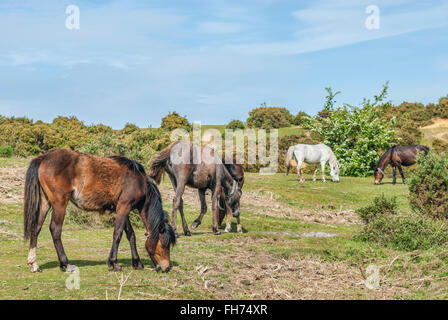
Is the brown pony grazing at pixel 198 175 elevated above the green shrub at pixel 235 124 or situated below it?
below

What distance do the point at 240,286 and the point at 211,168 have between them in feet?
18.7

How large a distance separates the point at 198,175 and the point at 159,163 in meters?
1.30

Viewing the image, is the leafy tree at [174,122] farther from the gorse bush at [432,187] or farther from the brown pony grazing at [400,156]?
the gorse bush at [432,187]

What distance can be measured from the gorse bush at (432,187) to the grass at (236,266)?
269 cm

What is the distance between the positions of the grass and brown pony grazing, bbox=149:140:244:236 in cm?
87

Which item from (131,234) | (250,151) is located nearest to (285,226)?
(131,234)

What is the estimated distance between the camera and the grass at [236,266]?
783 cm

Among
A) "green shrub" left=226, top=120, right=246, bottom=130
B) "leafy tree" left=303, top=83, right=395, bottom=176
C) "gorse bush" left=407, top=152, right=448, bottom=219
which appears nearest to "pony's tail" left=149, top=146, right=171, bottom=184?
"gorse bush" left=407, top=152, right=448, bottom=219

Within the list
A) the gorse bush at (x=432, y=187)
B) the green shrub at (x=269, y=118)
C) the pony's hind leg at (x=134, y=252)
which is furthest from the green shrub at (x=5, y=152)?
the green shrub at (x=269, y=118)

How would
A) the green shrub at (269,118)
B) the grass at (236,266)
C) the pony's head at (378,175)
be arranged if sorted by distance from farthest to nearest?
the green shrub at (269,118) → the pony's head at (378,175) → the grass at (236,266)

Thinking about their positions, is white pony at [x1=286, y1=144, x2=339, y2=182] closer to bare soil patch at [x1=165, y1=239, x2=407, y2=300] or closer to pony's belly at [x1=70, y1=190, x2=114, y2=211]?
bare soil patch at [x1=165, y1=239, x2=407, y2=300]

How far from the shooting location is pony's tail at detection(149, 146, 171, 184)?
42.4 feet
